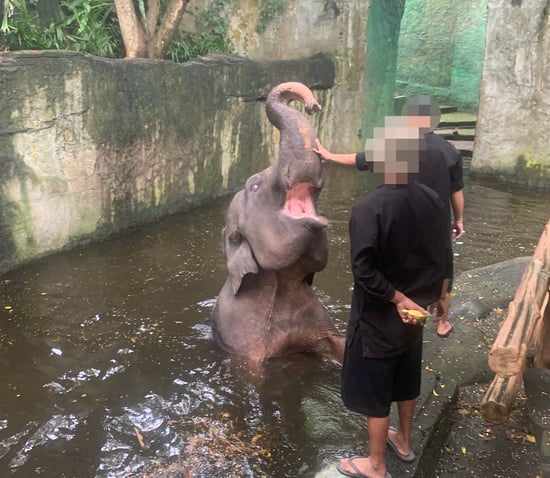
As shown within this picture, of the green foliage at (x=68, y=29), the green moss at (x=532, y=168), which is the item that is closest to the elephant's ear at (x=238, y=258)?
the green foliage at (x=68, y=29)

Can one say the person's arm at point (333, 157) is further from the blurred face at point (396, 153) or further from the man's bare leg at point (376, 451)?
the man's bare leg at point (376, 451)

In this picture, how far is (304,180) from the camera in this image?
11.3 ft

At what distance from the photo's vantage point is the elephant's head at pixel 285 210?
11.3 ft

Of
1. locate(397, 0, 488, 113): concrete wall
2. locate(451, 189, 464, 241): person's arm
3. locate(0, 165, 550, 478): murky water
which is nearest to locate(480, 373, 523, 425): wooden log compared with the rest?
locate(0, 165, 550, 478): murky water

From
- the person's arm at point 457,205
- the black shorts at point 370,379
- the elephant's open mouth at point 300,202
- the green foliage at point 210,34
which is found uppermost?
the green foliage at point 210,34

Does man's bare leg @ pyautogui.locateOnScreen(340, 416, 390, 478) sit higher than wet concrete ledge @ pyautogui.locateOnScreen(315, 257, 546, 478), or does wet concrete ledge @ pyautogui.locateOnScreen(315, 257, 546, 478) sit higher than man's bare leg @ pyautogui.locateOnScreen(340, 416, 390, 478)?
man's bare leg @ pyautogui.locateOnScreen(340, 416, 390, 478)

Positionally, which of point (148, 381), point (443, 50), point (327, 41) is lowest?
point (148, 381)

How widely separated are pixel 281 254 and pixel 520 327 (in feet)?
4.18

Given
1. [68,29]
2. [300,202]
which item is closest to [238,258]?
[300,202]

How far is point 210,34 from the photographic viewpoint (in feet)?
29.4

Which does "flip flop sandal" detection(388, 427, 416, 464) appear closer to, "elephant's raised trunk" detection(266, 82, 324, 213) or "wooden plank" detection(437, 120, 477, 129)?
"elephant's raised trunk" detection(266, 82, 324, 213)

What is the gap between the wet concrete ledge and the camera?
121 inches

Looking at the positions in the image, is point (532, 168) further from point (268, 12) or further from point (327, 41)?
point (268, 12)

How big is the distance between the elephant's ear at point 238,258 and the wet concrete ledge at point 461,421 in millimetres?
1134
